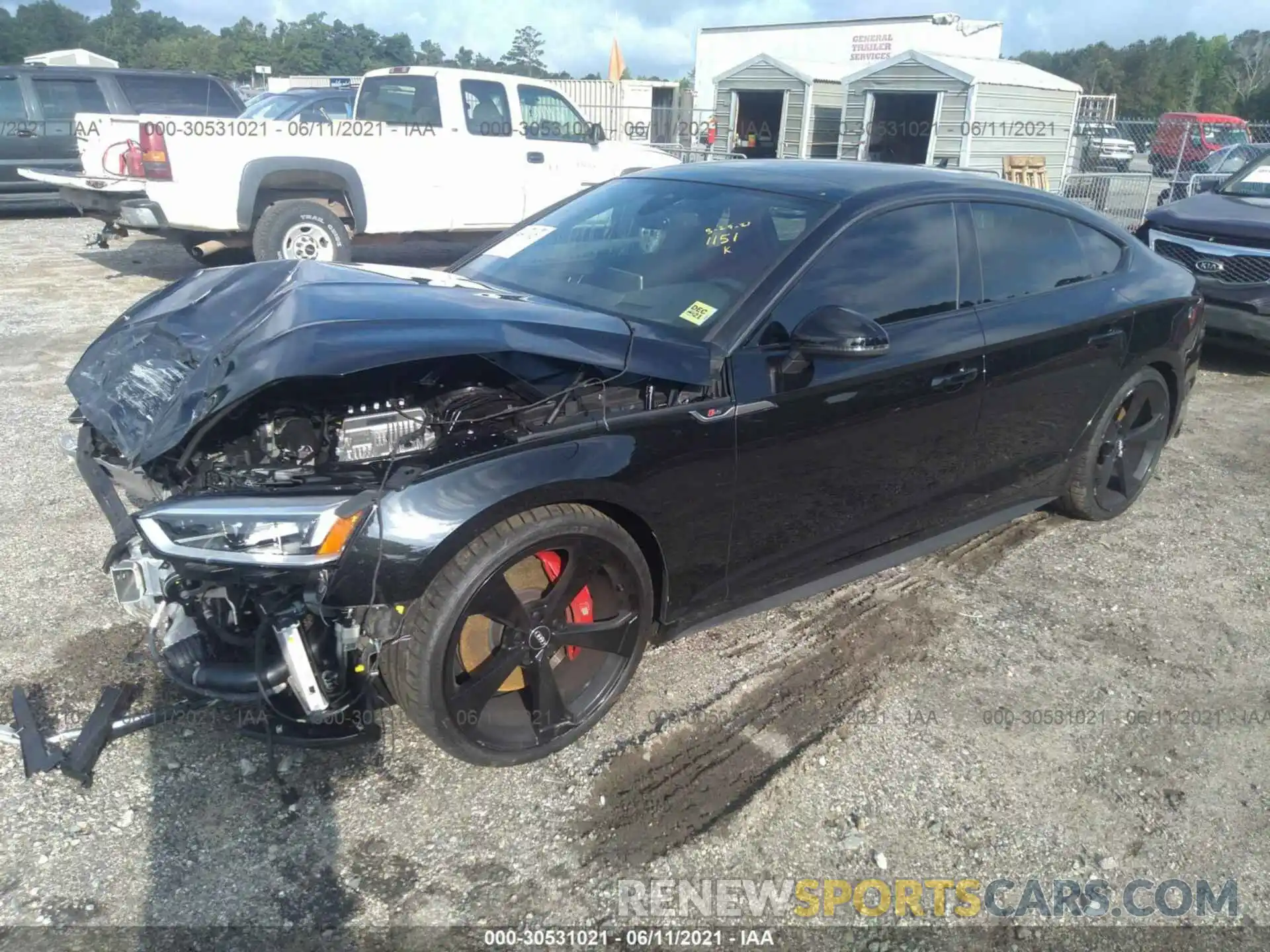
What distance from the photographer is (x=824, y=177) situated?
368cm

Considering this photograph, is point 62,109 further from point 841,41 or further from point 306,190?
point 841,41

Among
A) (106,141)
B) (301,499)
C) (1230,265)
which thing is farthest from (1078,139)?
(301,499)

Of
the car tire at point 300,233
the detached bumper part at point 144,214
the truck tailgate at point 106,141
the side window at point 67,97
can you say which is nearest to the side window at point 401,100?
the car tire at point 300,233

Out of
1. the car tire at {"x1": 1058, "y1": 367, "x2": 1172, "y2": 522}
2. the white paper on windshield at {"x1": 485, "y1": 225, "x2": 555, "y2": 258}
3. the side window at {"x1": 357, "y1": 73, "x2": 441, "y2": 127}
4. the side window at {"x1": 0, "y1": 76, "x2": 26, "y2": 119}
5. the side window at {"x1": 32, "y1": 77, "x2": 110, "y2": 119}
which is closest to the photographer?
the white paper on windshield at {"x1": 485, "y1": 225, "x2": 555, "y2": 258}

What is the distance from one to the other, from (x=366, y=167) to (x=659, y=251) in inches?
250

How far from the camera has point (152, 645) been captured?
2.71 m

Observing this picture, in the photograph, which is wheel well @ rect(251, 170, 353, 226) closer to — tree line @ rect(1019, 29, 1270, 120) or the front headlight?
the front headlight

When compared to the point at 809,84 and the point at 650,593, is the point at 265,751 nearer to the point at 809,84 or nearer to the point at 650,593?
the point at 650,593

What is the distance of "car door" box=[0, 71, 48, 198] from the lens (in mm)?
12883

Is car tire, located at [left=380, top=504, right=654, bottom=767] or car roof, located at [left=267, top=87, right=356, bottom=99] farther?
car roof, located at [left=267, top=87, right=356, bottom=99]

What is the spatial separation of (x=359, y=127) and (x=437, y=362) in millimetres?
7198

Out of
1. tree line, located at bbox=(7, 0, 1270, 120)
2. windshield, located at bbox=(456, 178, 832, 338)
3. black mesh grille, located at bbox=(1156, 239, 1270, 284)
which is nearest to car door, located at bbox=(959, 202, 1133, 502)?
windshield, located at bbox=(456, 178, 832, 338)

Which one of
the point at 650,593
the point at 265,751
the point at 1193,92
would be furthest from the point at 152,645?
the point at 1193,92

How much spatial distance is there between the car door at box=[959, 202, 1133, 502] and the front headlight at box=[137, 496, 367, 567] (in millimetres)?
2594
